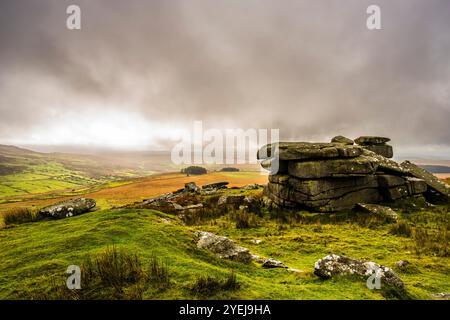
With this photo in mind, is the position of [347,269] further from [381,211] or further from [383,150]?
[383,150]

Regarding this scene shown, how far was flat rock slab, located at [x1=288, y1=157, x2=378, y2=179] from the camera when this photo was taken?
19438 millimetres

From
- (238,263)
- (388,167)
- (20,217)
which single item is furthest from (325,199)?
(20,217)

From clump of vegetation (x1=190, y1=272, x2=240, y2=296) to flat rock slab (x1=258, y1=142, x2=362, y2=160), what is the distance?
55.0 ft

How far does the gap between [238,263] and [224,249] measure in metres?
0.80

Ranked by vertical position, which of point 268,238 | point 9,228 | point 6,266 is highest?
point 6,266

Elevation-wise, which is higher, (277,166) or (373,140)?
(373,140)

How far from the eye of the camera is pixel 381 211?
17.5 metres

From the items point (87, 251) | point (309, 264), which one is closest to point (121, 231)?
point (87, 251)

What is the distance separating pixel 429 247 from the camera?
427 inches

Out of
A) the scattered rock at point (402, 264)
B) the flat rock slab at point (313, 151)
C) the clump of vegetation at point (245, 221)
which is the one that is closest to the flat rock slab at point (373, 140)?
the flat rock slab at point (313, 151)

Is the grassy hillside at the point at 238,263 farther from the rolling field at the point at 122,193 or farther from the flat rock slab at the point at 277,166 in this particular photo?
the rolling field at the point at 122,193
